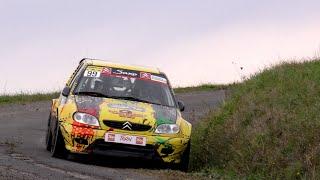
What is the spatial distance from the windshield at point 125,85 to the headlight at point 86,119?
1012 millimetres

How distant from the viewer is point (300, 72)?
15.5 metres

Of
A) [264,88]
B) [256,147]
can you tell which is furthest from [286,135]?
[264,88]

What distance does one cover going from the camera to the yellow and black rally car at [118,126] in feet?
39.8

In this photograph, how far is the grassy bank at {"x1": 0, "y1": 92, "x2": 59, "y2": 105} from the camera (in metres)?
25.6

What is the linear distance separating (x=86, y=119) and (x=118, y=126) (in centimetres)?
50

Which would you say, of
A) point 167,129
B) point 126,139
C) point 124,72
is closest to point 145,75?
point 124,72

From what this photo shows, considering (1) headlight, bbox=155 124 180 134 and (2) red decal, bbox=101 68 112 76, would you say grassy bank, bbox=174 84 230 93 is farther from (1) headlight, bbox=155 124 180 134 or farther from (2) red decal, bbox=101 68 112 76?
(1) headlight, bbox=155 124 180 134

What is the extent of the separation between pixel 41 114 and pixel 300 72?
8.88 meters

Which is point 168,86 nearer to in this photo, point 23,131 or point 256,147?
point 256,147

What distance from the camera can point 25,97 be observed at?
2639 centimetres

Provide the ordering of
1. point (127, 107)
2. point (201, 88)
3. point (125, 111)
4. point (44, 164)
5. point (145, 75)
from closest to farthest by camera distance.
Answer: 1. point (44, 164)
2. point (125, 111)
3. point (127, 107)
4. point (145, 75)
5. point (201, 88)

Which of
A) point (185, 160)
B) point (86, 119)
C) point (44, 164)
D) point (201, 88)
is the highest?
point (86, 119)

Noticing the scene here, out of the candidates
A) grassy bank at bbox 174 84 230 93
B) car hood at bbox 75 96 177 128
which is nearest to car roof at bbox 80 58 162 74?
car hood at bbox 75 96 177 128

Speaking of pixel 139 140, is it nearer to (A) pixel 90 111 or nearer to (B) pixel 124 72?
(A) pixel 90 111
